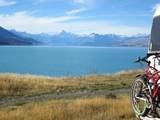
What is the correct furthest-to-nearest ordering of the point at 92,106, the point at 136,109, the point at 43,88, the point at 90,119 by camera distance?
1. the point at 43,88
2. the point at 92,106
3. the point at 90,119
4. the point at 136,109

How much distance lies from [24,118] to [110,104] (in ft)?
10.7

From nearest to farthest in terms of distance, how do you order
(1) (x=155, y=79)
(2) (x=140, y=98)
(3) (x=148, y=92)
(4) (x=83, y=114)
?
1. (1) (x=155, y=79)
2. (3) (x=148, y=92)
3. (2) (x=140, y=98)
4. (4) (x=83, y=114)

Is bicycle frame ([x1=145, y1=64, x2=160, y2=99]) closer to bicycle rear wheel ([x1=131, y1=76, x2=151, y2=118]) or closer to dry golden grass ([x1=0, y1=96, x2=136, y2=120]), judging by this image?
bicycle rear wheel ([x1=131, y1=76, x2=151, y2=118])

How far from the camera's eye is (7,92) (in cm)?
2641

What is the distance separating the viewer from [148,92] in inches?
335

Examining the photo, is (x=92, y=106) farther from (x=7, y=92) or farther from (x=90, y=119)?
(x=7, y=92)

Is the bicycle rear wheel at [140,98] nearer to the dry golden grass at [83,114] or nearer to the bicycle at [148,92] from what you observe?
the bicycle at [148,92]

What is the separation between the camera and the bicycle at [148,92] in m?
8.22

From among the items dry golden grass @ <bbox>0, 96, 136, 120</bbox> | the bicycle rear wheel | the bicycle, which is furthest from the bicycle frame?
dry golden grass @ <bbox>0, 96, 136, 120</bbox>

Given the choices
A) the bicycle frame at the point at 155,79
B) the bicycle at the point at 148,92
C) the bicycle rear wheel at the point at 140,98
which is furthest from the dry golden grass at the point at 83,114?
the bicycle frame at the point at 155,79

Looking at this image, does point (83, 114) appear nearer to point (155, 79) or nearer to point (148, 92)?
point (148, 92)

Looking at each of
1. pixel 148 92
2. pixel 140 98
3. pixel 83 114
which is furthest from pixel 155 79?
pixel 83 114

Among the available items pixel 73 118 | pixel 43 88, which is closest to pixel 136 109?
pixel 73 118

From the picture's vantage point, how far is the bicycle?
8.22m
